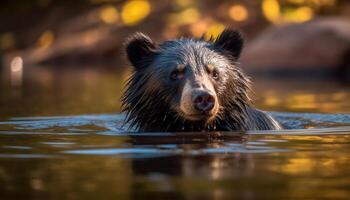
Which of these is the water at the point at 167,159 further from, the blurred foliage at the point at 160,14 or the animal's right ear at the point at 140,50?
the blurred foliage at the point at 160,14

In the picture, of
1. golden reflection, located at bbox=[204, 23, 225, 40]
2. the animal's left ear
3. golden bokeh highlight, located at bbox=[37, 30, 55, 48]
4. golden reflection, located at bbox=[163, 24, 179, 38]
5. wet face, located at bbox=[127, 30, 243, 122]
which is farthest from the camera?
golden bokeh highlight, located at bbox=[37, 30, 55, 48]

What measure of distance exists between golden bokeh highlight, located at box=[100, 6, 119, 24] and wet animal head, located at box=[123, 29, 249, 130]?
21.6 m

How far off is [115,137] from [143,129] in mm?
553

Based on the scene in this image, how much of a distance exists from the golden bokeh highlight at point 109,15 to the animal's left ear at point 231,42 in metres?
21.6

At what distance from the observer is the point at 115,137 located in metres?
9.01

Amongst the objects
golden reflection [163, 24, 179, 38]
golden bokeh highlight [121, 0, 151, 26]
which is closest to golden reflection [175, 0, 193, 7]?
golden reflection [163, 24, 179, 38]

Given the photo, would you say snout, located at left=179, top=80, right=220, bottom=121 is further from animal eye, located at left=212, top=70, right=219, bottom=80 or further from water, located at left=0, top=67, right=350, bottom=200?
animal eye, located at left=212, top=70, right=219, bottom=80

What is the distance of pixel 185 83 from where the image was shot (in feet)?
29.3

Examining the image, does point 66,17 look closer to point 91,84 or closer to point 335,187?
point 91,84

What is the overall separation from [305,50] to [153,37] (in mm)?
7870

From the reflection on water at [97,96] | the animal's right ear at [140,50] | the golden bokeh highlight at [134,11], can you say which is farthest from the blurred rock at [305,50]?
the animal's right ear at [140,50]

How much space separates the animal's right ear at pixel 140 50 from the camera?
31.7ft

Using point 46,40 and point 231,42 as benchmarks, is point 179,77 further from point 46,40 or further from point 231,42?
point 46,40

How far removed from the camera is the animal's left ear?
979 cm
